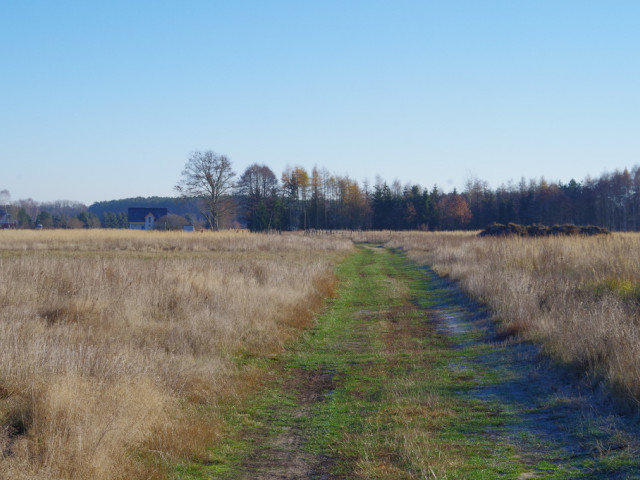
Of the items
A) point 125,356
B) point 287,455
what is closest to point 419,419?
point 287,455

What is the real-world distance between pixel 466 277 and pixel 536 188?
75.8 m

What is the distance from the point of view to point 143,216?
3452 inches

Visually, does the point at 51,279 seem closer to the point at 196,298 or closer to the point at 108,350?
the point at 196,298

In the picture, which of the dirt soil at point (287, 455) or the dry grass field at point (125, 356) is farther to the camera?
the dirt soil at point (287, 455)

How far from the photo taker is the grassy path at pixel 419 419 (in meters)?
4.64

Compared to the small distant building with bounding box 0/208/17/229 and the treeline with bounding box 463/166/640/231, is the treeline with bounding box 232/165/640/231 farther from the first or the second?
the small distant building with bounding box 0/208/17/229

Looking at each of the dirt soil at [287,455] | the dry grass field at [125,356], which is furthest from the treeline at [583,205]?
the dirt soil at [287,455]

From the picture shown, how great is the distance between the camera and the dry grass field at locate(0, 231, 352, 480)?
4.43 metres

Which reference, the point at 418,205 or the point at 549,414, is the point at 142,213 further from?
the point at 549,414

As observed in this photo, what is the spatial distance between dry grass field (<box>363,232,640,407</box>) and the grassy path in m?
0.41

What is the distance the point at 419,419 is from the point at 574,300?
619 cm

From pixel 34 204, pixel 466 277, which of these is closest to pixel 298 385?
pixel 466 277

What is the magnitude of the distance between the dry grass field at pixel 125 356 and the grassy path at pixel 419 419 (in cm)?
51

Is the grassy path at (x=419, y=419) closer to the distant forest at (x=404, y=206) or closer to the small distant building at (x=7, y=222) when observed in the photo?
the distant forest at (x=404, y=206)
